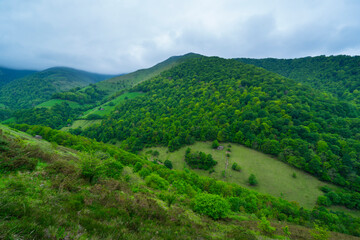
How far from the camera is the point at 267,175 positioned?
52.1 m

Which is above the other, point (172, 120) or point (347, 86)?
point (347, 86)

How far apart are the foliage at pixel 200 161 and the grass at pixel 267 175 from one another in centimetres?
207

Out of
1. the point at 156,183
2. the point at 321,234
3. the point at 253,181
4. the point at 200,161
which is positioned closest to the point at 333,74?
the point at 253,181

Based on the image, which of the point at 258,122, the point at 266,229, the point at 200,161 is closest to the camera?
the point at 266,229

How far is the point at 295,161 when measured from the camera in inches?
2128

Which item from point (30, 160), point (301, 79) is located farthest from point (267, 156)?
point (301, 79)

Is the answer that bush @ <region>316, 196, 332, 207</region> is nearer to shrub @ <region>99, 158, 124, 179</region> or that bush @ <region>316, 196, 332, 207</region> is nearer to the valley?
the valley

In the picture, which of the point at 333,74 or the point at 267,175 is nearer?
the point at 267,175

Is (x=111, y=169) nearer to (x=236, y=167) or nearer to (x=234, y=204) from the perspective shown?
(x=234, y=204)

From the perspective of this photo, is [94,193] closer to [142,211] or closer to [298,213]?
[142,211]

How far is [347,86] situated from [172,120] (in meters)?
169

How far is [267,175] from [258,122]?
1278 inches

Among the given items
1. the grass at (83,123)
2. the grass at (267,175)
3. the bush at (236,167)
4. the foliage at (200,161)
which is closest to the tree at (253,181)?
the grass at (267,175)

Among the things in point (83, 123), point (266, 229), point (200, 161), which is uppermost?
point (266, 229)
